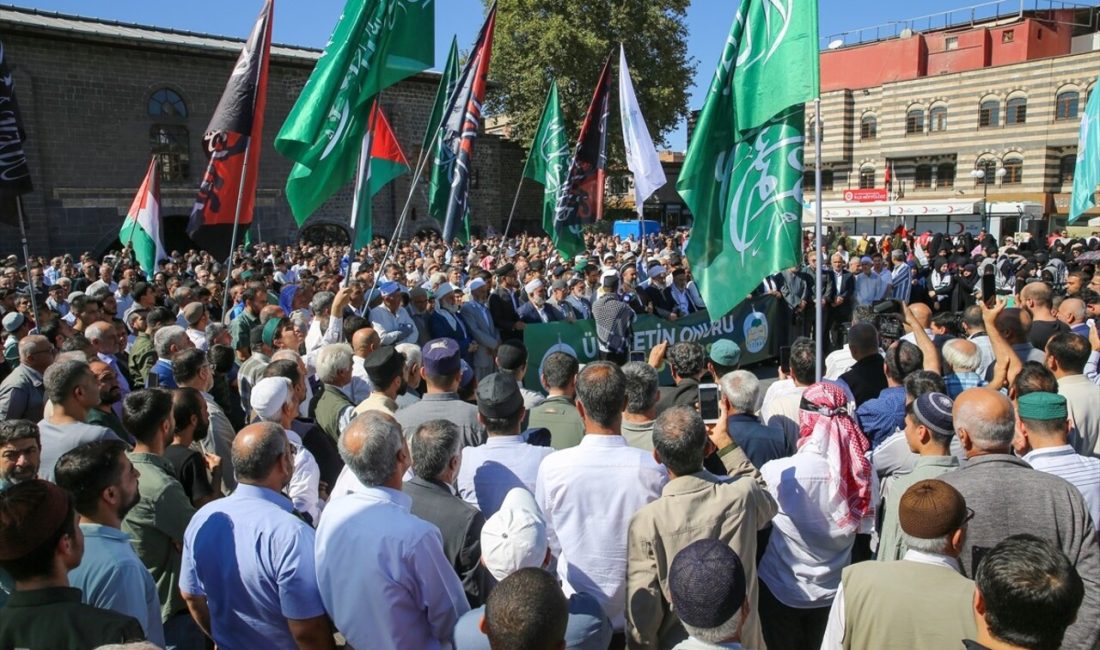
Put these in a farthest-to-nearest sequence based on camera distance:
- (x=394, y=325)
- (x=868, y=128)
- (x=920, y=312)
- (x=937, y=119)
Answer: (x=868, y=128)
(x=937, y=119)
(x=394, y=325)
(x=920, y=312)

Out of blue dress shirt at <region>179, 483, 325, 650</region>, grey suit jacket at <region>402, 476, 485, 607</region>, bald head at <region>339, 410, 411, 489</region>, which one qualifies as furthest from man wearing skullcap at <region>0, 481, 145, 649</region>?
grey suit jacket at <region>402, 476, 485, 607</region>

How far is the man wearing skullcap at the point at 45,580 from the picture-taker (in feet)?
6.92

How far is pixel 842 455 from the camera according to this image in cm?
331

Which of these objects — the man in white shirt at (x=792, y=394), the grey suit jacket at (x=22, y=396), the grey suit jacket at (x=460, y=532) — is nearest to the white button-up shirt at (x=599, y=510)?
the grey suit jacket at (x=460, y=532)

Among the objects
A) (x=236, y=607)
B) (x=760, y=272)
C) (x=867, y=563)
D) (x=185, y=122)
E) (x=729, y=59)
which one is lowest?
(x=236, y=607)

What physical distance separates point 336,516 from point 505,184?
38263 millimetres

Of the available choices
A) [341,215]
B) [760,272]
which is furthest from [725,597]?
[341,215]

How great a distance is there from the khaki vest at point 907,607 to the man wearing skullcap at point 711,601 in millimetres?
514

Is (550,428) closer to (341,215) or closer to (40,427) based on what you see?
(40,427)

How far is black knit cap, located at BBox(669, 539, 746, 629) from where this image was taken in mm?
2078

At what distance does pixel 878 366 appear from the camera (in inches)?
205

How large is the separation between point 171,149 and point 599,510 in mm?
30175

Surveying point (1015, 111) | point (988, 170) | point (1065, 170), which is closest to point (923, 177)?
point (988, 170)

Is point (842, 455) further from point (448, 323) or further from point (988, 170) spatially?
point (988, 170)
